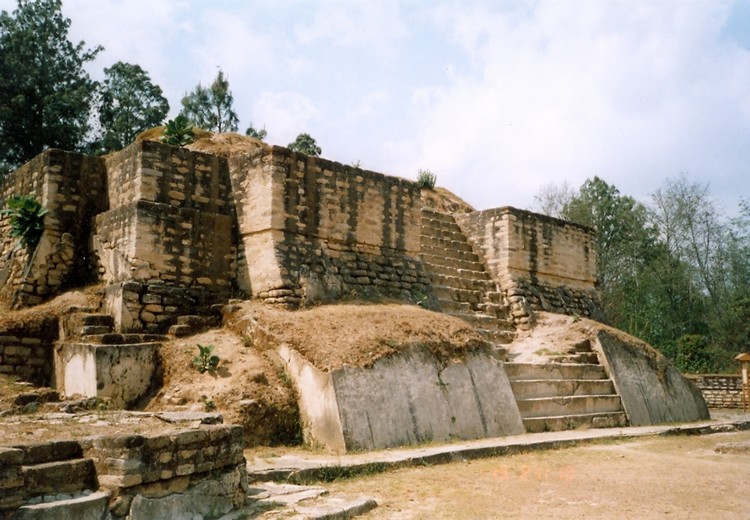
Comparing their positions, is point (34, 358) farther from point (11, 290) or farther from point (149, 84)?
point (149, 84)

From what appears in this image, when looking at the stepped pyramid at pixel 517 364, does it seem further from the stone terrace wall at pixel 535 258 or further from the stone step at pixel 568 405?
the stone terrace wall at pixel 535 258

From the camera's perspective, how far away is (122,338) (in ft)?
29.2

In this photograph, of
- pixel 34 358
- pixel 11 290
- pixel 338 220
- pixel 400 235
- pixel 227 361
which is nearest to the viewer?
pixel 227 361

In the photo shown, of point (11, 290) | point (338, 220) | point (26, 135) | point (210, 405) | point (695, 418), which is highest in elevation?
point (26, 135)

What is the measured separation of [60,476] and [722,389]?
19.2 m

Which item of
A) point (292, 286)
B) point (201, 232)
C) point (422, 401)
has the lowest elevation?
point (422, 401)

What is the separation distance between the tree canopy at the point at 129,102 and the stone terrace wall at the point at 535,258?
1629 centimetres

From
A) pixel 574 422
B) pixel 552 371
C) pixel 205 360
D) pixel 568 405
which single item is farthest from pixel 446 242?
pixel 205 360

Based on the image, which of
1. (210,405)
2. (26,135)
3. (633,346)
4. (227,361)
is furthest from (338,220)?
(26,135)

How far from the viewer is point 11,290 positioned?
10.5 m

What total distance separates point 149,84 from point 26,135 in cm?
571

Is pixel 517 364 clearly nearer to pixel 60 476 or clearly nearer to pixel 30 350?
pixel 30 350

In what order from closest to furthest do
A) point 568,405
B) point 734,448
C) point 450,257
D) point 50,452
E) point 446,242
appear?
1. point 50,452
2. point 734,448
3. point 568,405
4. point 450,257
5. point 446,242

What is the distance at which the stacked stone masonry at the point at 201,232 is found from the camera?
9828mm
